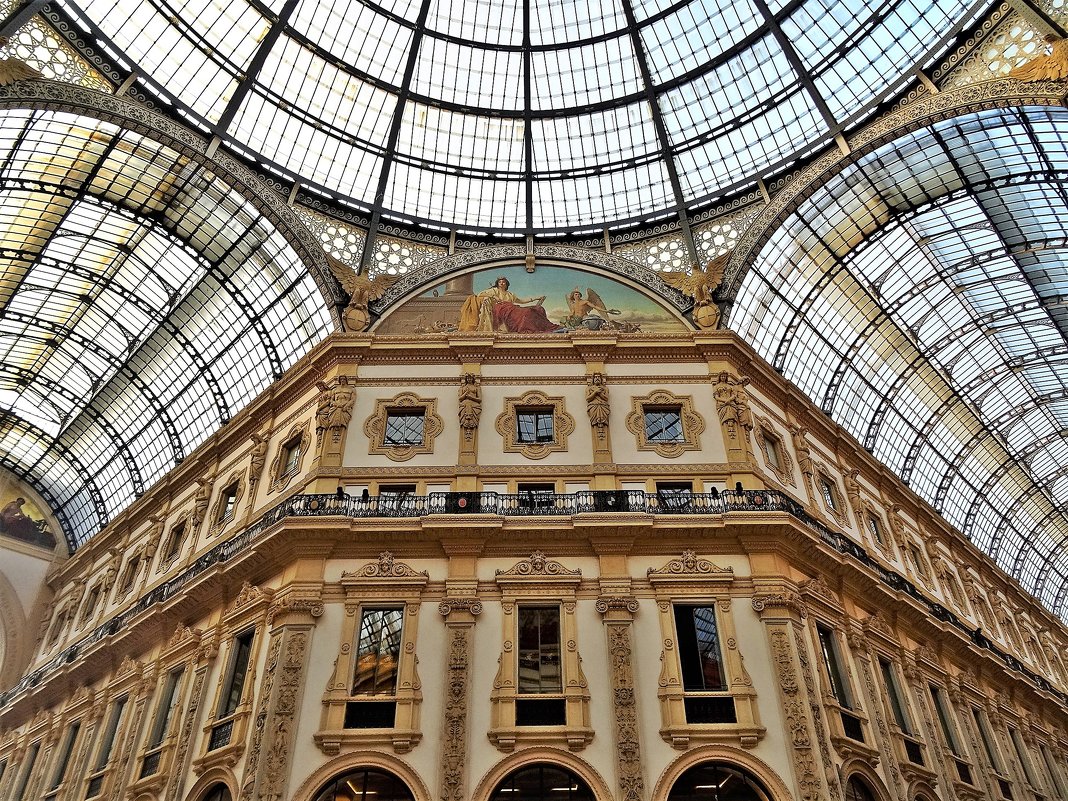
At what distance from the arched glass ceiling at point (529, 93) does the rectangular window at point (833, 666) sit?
19.3 metres

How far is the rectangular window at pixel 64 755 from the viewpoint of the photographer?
30.0 meters

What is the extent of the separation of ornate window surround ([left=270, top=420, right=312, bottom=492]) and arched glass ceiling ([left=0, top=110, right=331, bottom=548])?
8.08 m

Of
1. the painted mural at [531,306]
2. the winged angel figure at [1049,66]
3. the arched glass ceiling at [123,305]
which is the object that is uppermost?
the arched glass ceiling at [123,305]

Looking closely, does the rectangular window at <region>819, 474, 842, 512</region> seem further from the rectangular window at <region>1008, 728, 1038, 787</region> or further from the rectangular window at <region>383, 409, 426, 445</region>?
the rectangular window at <region>383, 409, 426, 445</region>

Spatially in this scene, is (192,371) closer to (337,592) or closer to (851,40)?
(337,592)

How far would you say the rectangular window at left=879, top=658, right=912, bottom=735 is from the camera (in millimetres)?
25094

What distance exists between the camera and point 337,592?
876 inches

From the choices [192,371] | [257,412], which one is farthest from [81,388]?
[257,412]

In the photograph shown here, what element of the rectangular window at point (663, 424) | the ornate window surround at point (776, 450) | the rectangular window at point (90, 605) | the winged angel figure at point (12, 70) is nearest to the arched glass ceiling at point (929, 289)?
the ornate window surround at point (776, 450)

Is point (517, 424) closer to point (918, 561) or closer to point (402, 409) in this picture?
point (402, 409)

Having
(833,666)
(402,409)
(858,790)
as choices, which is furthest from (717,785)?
(402,409)

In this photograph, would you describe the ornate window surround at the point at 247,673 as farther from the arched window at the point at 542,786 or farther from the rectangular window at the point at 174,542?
the rectangular window at the point at 174,542

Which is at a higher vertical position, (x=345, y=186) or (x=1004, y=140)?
(x=345, y=186)

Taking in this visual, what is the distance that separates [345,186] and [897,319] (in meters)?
29.0
